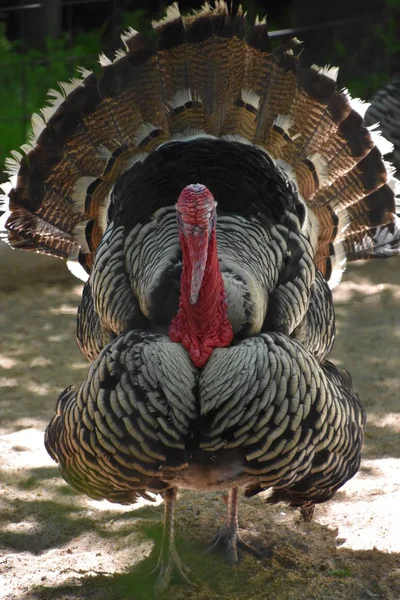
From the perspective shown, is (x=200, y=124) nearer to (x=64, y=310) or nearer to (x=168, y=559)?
(x=168, y=559)

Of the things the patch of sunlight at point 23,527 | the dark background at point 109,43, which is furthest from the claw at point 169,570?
the dark background at point 109,43

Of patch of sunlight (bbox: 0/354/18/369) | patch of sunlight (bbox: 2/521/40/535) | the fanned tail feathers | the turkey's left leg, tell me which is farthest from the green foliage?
the turkey's left leg

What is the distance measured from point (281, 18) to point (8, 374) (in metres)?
7.45

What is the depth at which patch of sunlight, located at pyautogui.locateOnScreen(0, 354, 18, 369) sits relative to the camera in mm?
6270

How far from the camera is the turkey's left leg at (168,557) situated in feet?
13.6

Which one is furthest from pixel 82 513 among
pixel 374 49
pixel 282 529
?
pixel 374 49

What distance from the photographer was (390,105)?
8570 millimetres

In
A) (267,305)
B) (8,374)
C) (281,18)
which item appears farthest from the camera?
(281,18)

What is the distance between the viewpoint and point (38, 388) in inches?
235

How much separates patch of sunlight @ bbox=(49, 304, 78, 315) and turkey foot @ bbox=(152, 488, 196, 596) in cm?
320

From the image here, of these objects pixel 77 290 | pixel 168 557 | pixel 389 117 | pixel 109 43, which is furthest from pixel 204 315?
pixel 109 43

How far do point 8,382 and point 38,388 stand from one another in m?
0.24

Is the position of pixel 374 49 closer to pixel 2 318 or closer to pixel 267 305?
pixel 2 318

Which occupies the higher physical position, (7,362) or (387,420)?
(7,362)
